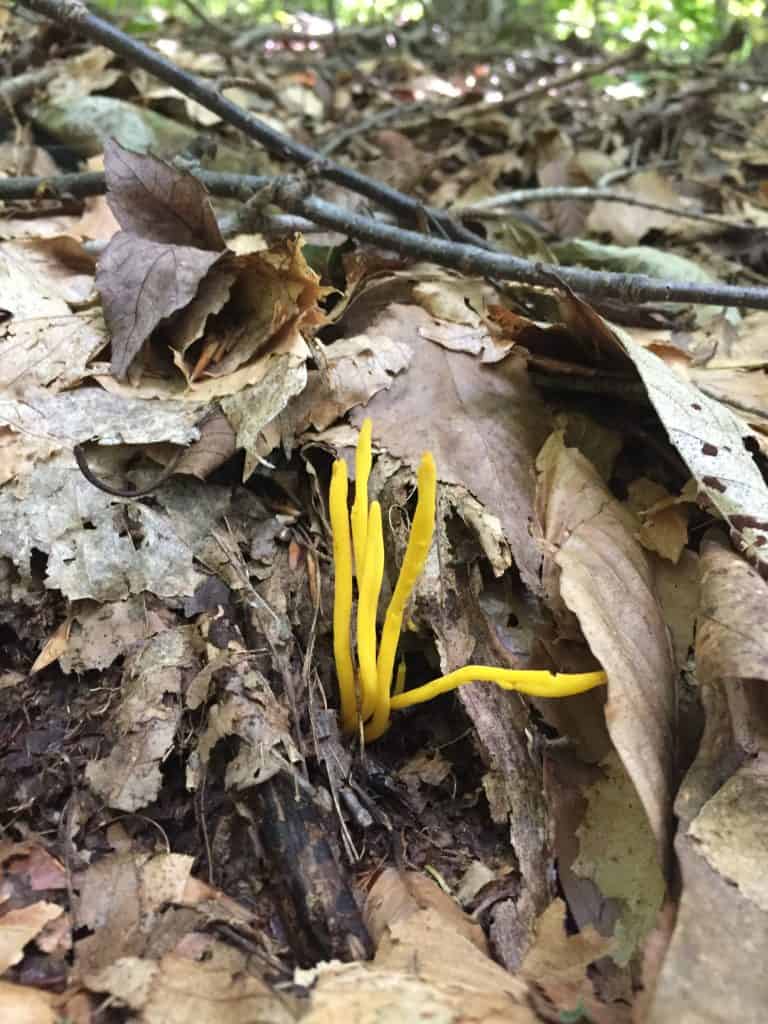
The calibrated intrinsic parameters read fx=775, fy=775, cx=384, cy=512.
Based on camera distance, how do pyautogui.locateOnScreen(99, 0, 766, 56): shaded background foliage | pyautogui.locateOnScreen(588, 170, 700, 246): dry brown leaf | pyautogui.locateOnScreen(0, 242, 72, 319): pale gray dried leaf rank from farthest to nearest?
pyautogui.locateOnScreen(99, 0, 766, 56): shaded background foliage
pyautogui.locateOnScreen(588, 170, 700, 246): dry brown leaf
pyautogui.locateOnScreen(0, 242, 72, 319): pale gray dried leaf

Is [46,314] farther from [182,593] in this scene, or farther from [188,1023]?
[188,1023]

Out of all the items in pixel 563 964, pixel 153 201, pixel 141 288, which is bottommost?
pixel 563 964

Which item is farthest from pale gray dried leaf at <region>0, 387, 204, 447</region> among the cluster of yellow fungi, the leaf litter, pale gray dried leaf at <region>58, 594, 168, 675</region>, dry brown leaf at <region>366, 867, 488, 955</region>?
dry brown leaf at <region>366, 867, 488, 955</region>

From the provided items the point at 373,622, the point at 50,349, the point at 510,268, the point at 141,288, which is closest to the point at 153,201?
the point at 141,288

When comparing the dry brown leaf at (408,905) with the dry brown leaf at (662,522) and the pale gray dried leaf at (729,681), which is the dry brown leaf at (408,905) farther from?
the dry brown leaf at (662,522)

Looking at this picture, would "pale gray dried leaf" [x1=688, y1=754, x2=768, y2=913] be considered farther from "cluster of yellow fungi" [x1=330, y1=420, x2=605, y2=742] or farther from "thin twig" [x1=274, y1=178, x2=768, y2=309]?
"thin twig" [x1=274, y1=178, x2=768, y2=309]


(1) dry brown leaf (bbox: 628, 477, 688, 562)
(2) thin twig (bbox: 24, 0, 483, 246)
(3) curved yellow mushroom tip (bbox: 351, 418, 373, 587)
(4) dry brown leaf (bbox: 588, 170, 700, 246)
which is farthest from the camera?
(4) dry brown leaf (bbox: 588, 170, 700, 246)

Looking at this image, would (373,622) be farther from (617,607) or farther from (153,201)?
(153,201)
